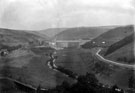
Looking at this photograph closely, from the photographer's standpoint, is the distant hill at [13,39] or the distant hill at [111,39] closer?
the distant hill at [111,39]

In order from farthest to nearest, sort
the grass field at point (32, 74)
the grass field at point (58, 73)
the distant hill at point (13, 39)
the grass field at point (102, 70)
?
the distant hill at point (13, 39) → the grass field at point (102, 70) → the grass field at point (58, 73) → the grass field at point (32, 74)

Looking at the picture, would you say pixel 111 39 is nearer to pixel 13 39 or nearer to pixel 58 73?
pixel 13 39

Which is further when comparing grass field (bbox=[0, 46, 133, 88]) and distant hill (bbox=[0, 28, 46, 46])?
distant hill (bbox=[0, 28, 46, 46])

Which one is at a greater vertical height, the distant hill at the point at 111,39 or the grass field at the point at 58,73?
the distant hill at the point at 111,39

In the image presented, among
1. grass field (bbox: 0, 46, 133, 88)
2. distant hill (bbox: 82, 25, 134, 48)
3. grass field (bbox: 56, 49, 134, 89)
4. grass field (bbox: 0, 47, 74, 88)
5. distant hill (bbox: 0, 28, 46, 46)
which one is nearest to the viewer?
grass field (bbox: 0, 47, 74, 88)

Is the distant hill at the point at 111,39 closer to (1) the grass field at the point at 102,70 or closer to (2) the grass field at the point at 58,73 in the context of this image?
(1) the grass field at the point at 102,70

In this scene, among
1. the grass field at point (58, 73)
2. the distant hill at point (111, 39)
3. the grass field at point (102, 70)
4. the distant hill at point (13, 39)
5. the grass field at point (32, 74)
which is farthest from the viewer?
the distant hill at point (13, 39)

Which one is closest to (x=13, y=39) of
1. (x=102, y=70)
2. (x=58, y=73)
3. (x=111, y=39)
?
(x=111, y=39)

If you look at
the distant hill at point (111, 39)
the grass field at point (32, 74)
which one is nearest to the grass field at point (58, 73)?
the grass field at point (32, 74)

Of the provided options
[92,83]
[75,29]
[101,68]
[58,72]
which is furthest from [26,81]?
[75,29]

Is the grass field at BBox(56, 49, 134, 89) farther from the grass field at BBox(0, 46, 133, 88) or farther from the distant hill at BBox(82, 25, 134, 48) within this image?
the distant hill at BBox(82, 25, 134, 48)

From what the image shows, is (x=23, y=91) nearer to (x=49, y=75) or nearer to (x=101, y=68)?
(x=49, y=75)

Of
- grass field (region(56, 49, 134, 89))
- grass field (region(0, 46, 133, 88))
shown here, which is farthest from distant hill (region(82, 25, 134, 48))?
grass field (region(0, 46, 133, 88))
